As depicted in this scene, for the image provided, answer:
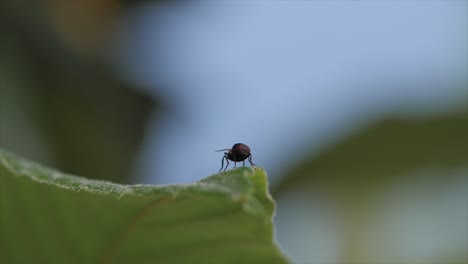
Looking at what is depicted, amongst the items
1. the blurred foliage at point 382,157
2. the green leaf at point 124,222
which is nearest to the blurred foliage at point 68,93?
the blurred foliage at point 382,157

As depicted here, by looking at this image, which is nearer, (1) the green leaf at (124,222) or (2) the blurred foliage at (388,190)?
(1) the green leaf at (124,222)

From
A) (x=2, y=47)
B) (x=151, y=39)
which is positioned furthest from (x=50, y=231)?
(x=151, y=39)

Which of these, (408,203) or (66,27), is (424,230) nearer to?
(408,203)

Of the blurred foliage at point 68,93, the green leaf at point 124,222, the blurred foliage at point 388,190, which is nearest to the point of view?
the green leaf at point 124,222

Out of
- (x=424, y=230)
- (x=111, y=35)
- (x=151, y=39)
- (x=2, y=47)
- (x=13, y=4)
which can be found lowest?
(x=424, y=230)

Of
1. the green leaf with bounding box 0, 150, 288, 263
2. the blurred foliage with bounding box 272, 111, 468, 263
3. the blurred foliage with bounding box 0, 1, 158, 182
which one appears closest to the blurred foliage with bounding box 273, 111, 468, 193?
the blurred foliage with bounding box 272, 111, 468, 263

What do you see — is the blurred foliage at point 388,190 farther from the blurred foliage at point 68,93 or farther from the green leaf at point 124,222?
the green leaf at point 124,222
